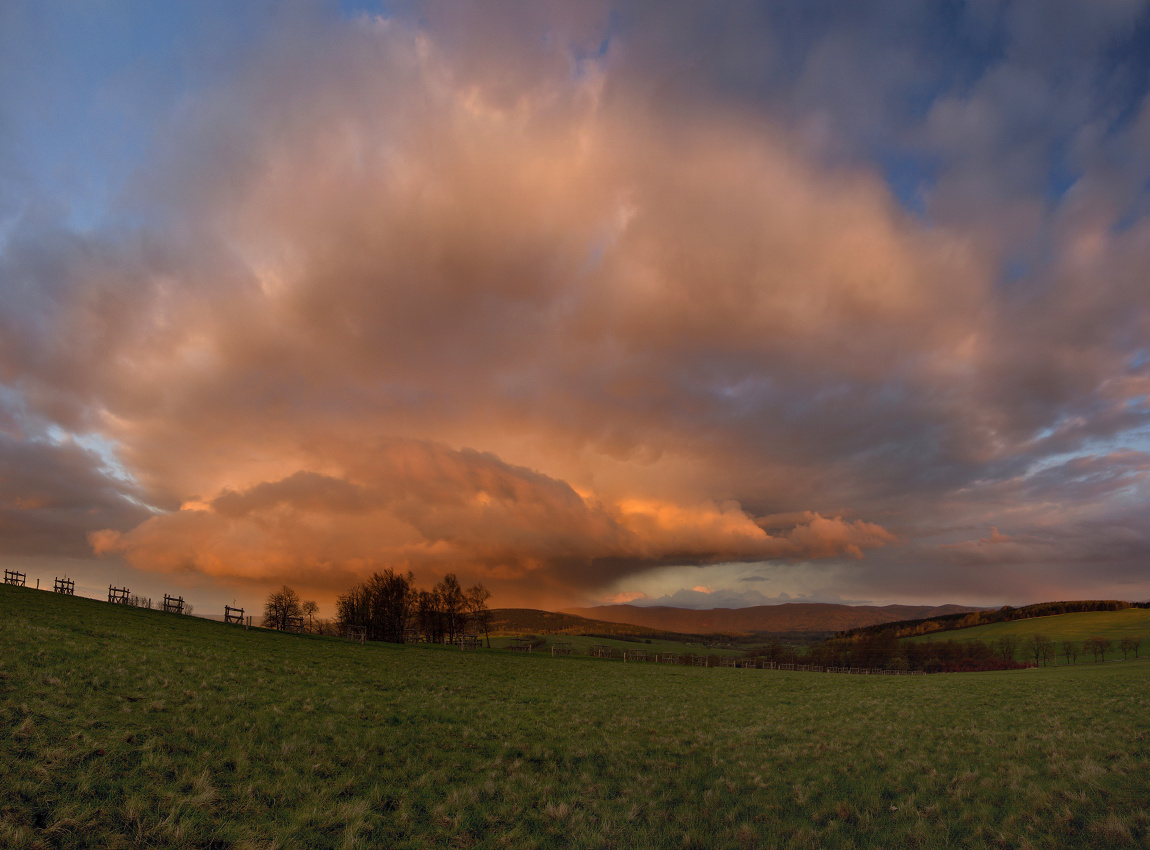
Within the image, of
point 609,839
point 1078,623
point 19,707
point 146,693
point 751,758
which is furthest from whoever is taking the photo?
point 1078,623

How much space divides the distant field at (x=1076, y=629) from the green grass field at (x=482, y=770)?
174315mm

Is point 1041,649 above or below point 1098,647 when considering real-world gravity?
below

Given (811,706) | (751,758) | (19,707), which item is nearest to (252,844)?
(19,707)

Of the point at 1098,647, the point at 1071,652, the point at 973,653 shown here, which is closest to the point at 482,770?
the point at 1098,647

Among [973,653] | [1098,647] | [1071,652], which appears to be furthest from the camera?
[973,653]

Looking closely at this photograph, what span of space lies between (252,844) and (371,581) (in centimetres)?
10366

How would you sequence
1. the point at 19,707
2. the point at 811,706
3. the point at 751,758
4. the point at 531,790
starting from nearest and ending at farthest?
the point at 19,707
the point at 531,790
the point at 751,758
the point at 811,706

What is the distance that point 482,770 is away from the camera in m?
12.4

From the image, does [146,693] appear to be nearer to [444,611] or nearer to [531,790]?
[531,790]

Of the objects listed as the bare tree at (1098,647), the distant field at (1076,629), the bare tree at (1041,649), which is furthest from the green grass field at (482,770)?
the distant field at (1076,629)

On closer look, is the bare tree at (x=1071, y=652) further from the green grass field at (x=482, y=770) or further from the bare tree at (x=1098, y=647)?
the green grass field at (x=482, y=770)

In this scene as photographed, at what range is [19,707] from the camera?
415 inches

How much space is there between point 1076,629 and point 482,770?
234484 mm

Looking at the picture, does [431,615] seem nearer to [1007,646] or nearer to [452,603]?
[452,603]
